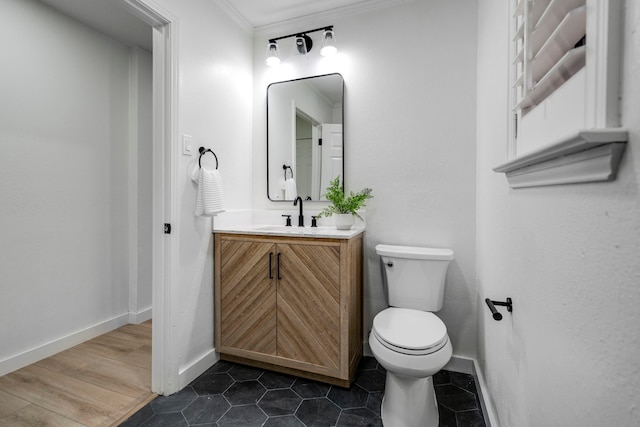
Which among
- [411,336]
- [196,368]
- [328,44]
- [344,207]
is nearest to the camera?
[411,336]

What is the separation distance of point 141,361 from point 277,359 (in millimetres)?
985

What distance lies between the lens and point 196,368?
1.84 meters

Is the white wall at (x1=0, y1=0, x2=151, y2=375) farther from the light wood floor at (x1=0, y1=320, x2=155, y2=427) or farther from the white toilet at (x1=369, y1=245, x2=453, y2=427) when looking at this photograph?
the white toilet at (x1=369, y1=245, x2=453, y2=427)

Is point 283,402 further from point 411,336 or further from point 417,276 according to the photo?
point 417,276

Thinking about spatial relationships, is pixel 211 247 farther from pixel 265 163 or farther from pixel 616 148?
pixel 616 148

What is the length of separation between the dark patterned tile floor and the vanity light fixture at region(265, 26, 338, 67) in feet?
7.24

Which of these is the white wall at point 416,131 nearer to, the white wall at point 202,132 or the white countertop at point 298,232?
the white countertop at point 298,232

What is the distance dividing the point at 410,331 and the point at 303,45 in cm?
203

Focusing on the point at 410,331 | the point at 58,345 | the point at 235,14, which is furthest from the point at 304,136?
the point at 58,345

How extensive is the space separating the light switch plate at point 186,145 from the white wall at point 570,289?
1618 millimetres

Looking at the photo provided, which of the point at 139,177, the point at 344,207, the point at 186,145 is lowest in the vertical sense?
the point at 344,207

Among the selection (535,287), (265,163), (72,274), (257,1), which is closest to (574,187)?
(535,287)

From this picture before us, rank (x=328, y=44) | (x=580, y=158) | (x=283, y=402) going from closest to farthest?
(x=580, y=158) → (x=283, y=402) → (x=328, y=44)

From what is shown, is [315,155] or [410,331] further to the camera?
[315,155]
